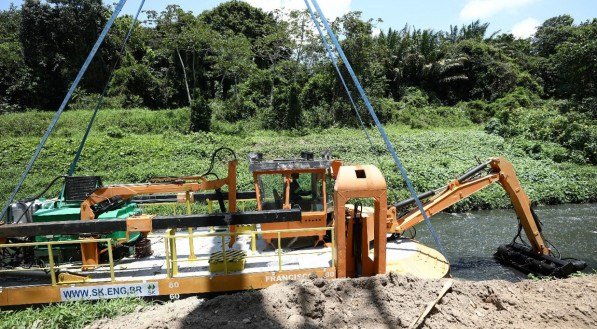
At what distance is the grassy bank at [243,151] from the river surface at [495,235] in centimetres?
119

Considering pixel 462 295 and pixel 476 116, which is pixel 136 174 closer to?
pixel 462 295

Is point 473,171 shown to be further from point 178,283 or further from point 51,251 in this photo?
point 51,251

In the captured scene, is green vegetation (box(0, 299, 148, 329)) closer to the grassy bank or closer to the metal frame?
the metal frame

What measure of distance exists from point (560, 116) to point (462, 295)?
87.9 feet

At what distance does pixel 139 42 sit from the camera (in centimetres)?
3231

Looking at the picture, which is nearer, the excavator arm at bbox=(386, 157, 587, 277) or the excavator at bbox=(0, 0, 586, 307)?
the excavator at bbox=(0, 0, 586, 307)

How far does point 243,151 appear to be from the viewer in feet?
76.4

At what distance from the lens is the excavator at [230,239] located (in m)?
5.92

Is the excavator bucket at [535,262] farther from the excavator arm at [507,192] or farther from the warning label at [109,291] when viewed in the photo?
the warning label at [109,291]

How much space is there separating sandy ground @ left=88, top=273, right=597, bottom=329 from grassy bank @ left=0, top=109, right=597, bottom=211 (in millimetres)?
13366

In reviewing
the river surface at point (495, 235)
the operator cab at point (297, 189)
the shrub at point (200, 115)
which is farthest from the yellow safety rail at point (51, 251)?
the shrub at point (200, 115)

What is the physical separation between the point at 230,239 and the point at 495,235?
10.1 m

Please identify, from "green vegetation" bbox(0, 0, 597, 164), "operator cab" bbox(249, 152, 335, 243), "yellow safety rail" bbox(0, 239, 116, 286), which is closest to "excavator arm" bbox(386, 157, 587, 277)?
"operator cab" bbox(249, 152, 335, 243)

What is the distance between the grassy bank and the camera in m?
18.8
